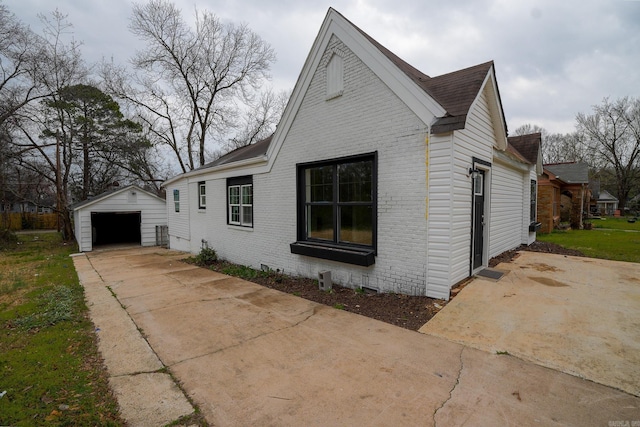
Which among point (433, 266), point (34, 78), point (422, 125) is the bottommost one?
point (433, 266)

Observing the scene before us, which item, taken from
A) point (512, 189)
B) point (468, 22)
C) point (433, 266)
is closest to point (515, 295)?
point (433, 266)

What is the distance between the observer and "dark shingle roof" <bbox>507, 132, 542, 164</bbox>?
10.7 m

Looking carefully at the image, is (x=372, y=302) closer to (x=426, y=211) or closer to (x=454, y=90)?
(x=426, y=211)

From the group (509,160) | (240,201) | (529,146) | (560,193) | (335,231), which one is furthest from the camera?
(560,193)

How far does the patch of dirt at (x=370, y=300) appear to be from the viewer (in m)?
4.56

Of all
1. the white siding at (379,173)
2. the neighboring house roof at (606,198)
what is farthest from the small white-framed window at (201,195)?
the neighboring house roof at (606,198)

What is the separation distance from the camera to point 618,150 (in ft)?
112

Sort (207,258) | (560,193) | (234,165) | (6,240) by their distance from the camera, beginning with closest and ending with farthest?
(234,165) → (207,258) → (6,240) → (560,193)

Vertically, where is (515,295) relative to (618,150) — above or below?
below

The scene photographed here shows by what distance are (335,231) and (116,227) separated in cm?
1980

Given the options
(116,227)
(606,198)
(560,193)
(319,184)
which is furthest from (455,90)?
(606,198)

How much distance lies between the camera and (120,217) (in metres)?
19.6

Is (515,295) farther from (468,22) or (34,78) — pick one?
(34,78)

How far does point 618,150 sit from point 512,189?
39.4 meters
